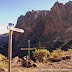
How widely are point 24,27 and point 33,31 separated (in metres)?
10.8

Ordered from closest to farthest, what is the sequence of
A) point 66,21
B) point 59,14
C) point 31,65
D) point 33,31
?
point 31,65 < point 66,21 < point 59,14 < point 33,31

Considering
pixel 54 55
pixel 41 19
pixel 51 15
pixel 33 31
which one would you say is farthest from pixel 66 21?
pixel 54 55

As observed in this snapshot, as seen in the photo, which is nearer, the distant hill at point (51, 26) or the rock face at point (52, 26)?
the distant hill at point (51, 26)

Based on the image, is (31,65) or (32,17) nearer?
(31,65)

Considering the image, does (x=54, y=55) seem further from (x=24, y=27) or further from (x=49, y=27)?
(x=24, y=27)

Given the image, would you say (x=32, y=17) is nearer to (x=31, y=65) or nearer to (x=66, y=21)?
(x=66, y=21)

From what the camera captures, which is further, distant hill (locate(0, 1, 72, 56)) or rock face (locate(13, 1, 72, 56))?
rock face (locate(13, 1, 72, 56))

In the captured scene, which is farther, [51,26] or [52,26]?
[51,26]

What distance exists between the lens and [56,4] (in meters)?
65.0

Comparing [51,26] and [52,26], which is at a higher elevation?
[51,26]

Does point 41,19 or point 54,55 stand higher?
point 41,19

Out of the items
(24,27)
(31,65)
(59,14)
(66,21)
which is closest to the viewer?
(31,65)

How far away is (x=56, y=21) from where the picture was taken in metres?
60.3

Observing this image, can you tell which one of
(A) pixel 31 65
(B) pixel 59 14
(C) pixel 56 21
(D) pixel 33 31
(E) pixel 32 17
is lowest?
(A) pixel 31 65
